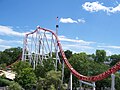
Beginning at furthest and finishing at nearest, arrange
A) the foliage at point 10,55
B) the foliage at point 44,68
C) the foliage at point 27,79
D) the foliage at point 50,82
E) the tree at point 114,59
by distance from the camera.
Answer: the foliage at point 10,55 → the tree at point 114,59 → the foliage at point 44,68 → the foliage at point 27,79 → the foliage at point 50,82

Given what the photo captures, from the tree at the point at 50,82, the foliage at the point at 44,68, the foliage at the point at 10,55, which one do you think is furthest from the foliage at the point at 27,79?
the foliage at the point at 10,55

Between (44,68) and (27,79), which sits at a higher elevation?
(44,68)

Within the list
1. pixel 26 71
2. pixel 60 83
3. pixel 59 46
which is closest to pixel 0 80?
pixel 26 71

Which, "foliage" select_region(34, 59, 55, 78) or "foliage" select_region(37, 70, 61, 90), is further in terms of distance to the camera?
"foliage" select_region(34, 59, 55, 78)

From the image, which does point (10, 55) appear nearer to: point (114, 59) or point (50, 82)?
point (114, 59)

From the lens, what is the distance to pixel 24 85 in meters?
33.5

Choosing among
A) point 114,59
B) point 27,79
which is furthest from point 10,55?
point 27,79

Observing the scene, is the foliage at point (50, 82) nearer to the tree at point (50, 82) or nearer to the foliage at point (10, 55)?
the tree at point (50, 82)

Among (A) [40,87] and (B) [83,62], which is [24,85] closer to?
(A) [40,87]

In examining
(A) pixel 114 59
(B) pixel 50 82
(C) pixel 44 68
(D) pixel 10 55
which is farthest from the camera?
(D) pixel 10 55

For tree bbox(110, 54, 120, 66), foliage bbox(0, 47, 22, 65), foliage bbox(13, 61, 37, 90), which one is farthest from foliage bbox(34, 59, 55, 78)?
foliage bbox(0, 47, 22, 65)

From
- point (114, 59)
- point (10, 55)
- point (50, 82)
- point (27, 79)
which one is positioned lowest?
point (27, 79)

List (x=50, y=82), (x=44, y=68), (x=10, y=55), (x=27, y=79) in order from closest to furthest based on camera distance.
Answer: (x=50, y=82), (x=27, y=79), (x=44, y=68), (x=10, y=55)

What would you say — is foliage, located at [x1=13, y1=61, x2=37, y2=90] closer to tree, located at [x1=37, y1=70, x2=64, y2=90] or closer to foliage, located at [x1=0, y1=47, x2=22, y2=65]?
tree, located at [x1=37, y1=70, x2=64, y2=90]
